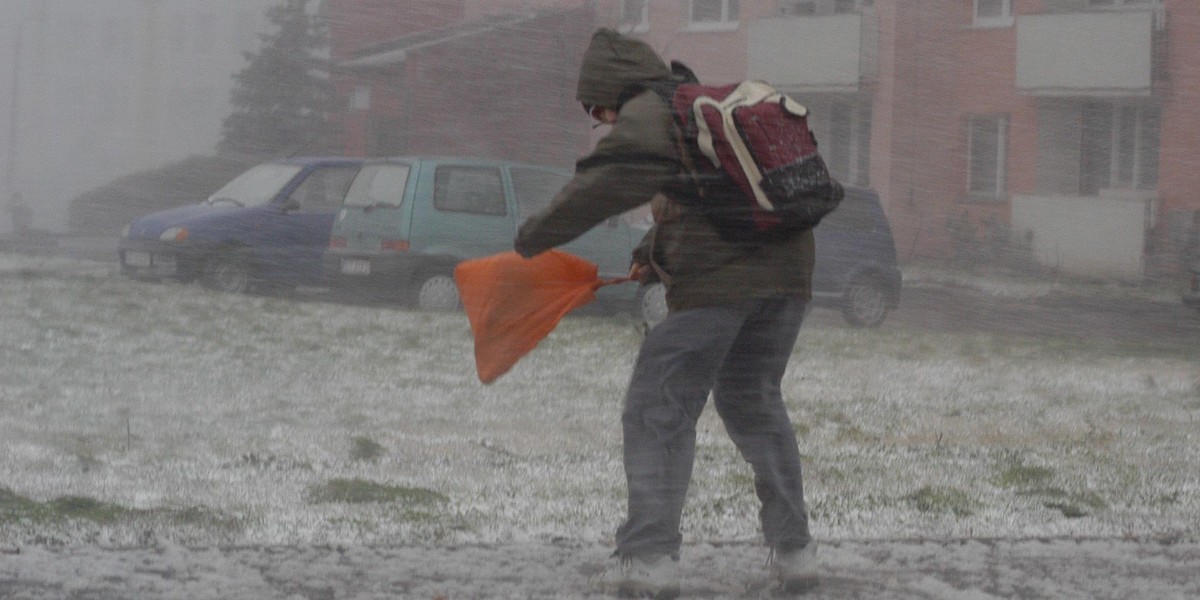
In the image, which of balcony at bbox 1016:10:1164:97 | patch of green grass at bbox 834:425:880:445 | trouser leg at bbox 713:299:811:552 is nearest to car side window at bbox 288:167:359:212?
patch of green grass at bbox 834:425:880:445

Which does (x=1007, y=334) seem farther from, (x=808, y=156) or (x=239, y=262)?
(x=808, y=156)

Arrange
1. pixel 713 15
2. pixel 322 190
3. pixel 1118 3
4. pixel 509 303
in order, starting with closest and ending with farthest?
1. pixel 509 303
2. pixel 322 190
3. pixel 713 15
4. pixel 1118 3

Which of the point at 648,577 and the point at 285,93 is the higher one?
the point at 285,93

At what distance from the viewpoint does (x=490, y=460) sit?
536 cm

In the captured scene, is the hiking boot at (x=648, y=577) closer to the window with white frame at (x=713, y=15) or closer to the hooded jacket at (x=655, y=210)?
the hooded jacket at (x=655, y=210)

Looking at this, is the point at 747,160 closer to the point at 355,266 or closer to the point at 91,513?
the point at 91,513

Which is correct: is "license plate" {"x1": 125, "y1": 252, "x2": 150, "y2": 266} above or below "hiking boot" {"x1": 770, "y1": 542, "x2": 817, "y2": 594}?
below

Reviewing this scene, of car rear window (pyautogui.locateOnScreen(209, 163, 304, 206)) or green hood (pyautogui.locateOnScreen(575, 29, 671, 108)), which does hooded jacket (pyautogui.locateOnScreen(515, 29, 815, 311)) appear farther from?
car rear window (pyautogui.locateOnScreen(209, 163, 304, 206))

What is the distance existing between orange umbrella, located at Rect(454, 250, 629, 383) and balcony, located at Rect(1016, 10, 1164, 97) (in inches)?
696

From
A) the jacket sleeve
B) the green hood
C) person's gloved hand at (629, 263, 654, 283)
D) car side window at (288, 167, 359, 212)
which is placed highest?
the green hood

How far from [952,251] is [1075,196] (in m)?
2.20

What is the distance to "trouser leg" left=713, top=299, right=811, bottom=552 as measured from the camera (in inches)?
137

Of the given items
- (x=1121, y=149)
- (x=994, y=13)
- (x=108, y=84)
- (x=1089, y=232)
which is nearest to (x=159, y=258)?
(x=108, y=84)

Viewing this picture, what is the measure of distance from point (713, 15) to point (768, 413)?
10.3m
